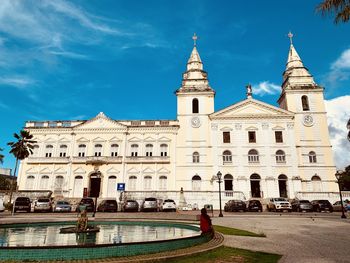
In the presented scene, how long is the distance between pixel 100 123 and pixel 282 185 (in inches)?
1166

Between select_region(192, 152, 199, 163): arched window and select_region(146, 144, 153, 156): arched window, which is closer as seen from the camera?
select_region(192, 152, 199, 163): arched window

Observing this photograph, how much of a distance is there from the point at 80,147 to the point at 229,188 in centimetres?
2405

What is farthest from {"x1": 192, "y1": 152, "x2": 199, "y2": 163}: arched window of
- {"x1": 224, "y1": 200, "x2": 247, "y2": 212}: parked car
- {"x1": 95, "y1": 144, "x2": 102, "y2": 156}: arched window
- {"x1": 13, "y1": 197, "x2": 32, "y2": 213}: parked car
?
{"x1": 13, "y1": 197, "x2": 32, "y2": 213}: parked car

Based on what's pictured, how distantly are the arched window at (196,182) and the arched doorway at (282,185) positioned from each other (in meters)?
11.6

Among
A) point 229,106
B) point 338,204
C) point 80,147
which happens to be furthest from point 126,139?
point 338,204

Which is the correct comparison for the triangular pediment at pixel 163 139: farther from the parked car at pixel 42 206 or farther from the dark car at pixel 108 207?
the parked car at pixel 42 206

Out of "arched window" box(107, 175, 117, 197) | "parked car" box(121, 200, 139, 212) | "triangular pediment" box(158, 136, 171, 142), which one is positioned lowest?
"parked car" box(121, 200, 139, 212)

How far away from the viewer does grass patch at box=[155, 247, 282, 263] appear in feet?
26.6

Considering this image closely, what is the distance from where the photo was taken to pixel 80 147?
45.2 m

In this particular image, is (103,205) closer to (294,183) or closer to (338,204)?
(294,183)

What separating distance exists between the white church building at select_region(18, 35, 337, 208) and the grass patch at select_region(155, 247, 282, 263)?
30.8m

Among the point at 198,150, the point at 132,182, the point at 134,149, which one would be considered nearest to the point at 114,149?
the point at 134,149

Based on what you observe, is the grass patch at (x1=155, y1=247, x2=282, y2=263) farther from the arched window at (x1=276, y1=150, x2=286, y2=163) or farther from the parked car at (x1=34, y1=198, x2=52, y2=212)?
the arched window at (x1=276, y1=150, x2=286, y2=163)

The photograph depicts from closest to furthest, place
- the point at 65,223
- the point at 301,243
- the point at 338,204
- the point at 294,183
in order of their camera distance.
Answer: the point at 301,243 < the point at 65,223 < the point at 338,204 < the point at 294,183
